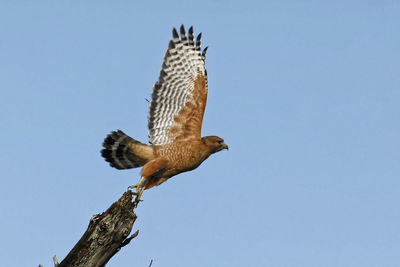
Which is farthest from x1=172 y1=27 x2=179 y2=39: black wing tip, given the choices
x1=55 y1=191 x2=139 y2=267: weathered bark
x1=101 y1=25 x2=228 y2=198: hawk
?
x1=55 y1=191 x2=139 y2=267: weathered bark

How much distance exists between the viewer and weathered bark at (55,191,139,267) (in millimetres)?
7051

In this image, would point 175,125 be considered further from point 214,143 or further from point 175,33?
point 175,33

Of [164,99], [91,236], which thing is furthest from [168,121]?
[91,236]

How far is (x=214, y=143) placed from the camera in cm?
975

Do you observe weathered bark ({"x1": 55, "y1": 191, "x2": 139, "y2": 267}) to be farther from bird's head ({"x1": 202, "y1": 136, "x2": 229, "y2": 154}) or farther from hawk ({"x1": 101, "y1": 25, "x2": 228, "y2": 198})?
bird's head ({"x1": 202, "y1": 136, "x2": 229, "y2": 154})

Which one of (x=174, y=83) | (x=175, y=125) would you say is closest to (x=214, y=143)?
(x=175, y=125)

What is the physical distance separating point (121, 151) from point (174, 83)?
69.0 inches

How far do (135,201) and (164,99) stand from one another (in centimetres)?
268

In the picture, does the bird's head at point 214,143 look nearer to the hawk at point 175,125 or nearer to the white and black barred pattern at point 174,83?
the hawk at point 175,125

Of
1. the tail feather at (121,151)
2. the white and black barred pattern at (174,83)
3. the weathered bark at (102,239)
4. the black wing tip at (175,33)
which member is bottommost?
the weathered bark at (102,239)

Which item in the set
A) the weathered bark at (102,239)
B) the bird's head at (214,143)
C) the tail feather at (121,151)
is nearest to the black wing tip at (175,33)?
the bird's head at (214,143)

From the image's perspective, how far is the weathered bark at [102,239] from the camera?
7051 mm

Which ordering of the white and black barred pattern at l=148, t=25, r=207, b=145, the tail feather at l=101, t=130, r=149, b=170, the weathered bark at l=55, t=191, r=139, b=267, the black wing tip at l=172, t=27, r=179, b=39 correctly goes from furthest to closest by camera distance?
the black wing tip at l=172, t=27, r=179, b=39
the white and black barred pattern at l=148, t=25, r=207, b=145
the tail feather at l=101, t=130, r=149, b=170
the weathered bark at l=55, t=191, r=139, b=267

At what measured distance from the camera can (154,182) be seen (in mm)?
9062
